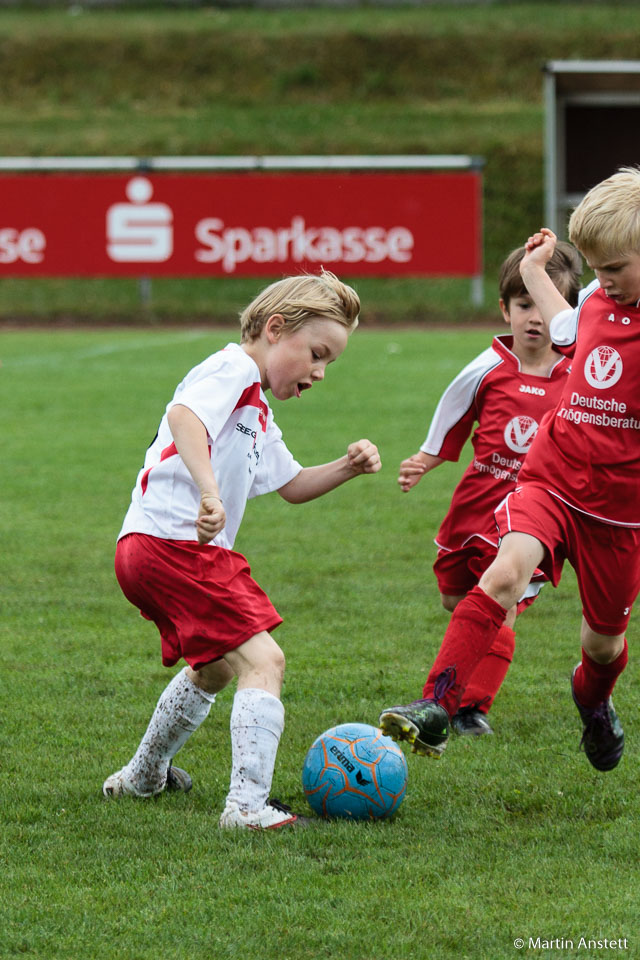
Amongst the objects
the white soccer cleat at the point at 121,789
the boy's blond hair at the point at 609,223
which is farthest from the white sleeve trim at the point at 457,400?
the white soccer cleat at the point at 121,789

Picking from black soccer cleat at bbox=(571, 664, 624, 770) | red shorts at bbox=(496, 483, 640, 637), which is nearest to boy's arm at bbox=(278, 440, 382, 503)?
red shorts at bbox=(496, 483, 640, 637)

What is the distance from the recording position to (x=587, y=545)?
12.7ft

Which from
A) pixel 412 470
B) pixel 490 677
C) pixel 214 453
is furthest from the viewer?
pixel 412 470

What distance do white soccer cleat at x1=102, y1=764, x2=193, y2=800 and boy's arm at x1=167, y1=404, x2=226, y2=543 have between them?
960 mm

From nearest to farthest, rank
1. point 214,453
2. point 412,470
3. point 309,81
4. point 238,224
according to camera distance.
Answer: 1. point 214,453
2. point 412,470
3. point 238,224
4. point 309,81

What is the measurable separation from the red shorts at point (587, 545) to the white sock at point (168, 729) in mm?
1002

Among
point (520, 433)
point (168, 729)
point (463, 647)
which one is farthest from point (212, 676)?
point (520, 433)

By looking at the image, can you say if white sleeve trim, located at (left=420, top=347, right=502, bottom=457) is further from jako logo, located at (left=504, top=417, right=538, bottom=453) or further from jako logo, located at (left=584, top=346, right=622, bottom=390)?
jako logo, located at (left=584, top=346, right=622, bottom=390)

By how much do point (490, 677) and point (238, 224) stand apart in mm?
17749

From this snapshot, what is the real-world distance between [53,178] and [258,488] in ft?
60.2

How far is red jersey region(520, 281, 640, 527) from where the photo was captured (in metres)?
3.78

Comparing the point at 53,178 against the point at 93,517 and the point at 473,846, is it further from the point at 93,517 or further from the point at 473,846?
the point at 473,846

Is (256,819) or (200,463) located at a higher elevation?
(200,463)

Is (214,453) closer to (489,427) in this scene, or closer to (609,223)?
(609,223)
